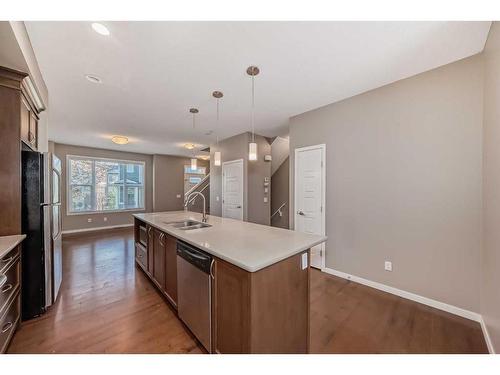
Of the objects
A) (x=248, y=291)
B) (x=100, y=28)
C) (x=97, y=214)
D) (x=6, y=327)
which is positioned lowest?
(x=6, y=327)

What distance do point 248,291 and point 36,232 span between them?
2.25 meters

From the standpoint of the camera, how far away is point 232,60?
2061 millimetres

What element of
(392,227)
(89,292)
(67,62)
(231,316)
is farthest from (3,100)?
(392,227)

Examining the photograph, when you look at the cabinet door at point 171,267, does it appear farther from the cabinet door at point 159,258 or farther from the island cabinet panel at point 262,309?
the island cabinet panel at point 262,309

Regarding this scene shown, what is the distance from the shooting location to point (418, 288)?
2287 millimetres

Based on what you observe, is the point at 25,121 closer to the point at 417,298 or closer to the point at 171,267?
the point at 171,267

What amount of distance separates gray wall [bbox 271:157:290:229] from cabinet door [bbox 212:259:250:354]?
4.49m

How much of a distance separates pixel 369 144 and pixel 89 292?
13.5 feet

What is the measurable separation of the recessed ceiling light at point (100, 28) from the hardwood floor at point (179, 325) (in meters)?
2.59

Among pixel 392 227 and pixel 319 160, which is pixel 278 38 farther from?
pixel 392 227

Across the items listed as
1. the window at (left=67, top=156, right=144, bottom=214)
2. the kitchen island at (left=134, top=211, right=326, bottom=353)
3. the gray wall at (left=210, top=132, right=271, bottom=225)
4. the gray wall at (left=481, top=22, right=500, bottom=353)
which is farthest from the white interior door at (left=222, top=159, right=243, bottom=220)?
the window at (left=67, top=156, right=144, bottom=214)

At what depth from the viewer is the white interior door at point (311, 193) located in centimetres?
318

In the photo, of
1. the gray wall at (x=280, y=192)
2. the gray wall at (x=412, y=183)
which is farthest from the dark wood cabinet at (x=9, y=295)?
the gray wall at (x=280, y=192)

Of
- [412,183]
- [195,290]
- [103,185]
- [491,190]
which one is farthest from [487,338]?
[103,185]
